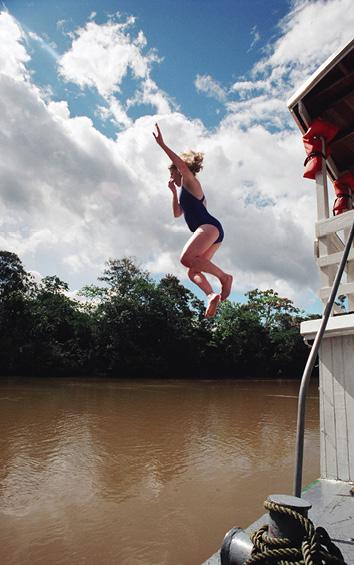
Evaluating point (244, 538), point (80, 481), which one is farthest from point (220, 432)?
point (244, 538)

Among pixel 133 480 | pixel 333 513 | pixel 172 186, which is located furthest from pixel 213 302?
pixel 133 480

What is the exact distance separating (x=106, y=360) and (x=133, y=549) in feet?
89.4

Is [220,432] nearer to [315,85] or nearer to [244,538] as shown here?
[315,85]

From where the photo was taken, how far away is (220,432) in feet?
31.0

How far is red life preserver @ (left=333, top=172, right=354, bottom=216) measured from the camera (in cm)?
532

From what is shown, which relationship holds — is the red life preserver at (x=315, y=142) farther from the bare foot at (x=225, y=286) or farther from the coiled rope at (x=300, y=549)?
the coiled rope at (x=300, y=549)

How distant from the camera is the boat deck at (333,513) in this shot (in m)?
1.89

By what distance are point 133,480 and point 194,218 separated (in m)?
4.97

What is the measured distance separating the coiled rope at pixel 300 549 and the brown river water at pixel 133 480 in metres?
3.20

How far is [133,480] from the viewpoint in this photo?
5980 millimetres

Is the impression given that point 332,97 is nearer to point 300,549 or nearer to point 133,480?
point 300,549

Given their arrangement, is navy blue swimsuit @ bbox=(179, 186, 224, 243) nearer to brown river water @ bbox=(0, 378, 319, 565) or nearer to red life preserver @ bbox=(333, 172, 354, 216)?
brown river water @ bbox=(0, 378, 319, 565)

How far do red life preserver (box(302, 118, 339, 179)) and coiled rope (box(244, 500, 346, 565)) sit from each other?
368 cm

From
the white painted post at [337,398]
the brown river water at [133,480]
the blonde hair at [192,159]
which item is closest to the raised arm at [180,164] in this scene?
the blonde hair at [192,159]
